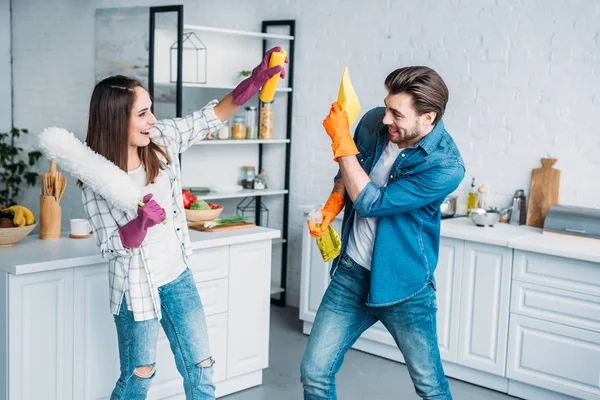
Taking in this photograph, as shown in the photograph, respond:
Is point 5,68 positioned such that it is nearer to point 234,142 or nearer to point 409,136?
point 234,142

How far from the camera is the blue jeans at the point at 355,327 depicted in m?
2.46

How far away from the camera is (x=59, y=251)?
2953mm

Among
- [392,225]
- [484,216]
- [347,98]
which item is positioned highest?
[347,98]

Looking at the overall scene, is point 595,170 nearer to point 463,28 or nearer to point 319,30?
point 463,28

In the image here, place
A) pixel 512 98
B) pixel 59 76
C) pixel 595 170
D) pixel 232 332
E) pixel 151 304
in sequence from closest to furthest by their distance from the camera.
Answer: pixel 151 304
pixel 232 332
pixel 595 170
pixel 512 98
pixel 59 76

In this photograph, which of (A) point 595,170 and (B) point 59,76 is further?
(B) point 59,76

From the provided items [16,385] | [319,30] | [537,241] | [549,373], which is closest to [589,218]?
[537,241]

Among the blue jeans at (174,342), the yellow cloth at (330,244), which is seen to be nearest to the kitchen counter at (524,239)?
the yellow cloth at (330,244)

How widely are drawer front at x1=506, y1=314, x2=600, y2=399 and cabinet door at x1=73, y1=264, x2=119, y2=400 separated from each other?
1.88 meters

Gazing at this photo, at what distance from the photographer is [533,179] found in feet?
13.1

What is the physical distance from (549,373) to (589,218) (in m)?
0.77

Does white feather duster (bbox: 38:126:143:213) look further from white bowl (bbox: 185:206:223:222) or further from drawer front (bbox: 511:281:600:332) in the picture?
drawer front (bbox: 511:281:600:332)

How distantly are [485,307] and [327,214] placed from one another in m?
1.55

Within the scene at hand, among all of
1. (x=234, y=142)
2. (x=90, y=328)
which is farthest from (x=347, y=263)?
(x=234, y=142)
